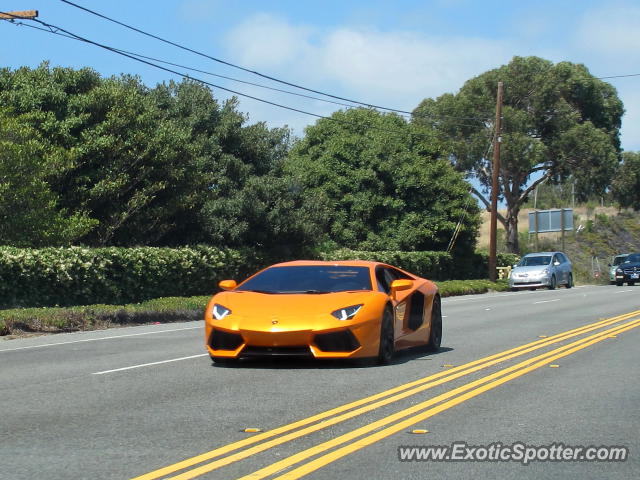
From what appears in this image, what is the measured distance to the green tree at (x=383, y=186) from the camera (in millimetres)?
45750

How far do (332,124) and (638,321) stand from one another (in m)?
30.8

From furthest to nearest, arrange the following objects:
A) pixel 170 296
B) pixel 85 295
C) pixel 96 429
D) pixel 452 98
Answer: pixel 452 98
pixel 170 296
pixel 85 295
pixel 96 429

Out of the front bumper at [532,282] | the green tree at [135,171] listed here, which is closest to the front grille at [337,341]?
the green tree at [135,171]

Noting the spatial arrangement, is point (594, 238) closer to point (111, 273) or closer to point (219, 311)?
point (111, 273)

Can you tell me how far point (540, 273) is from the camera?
135 feet

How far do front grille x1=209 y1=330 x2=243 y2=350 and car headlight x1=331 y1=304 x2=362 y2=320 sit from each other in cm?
112

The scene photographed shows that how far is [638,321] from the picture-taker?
19.5m

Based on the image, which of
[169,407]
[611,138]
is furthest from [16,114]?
→ [611,138]

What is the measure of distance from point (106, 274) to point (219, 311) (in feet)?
46.2

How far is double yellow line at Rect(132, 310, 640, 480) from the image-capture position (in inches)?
240

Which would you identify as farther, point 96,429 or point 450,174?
point 450,174

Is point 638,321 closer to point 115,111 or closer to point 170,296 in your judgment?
point 170,296

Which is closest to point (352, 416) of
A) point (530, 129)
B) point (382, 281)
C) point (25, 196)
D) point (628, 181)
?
point (382, 281)

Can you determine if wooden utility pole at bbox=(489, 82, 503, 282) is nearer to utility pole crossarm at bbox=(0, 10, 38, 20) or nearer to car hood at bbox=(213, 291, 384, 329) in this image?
utility pole crossarm at bbox=(0, 10, 38, 20)
